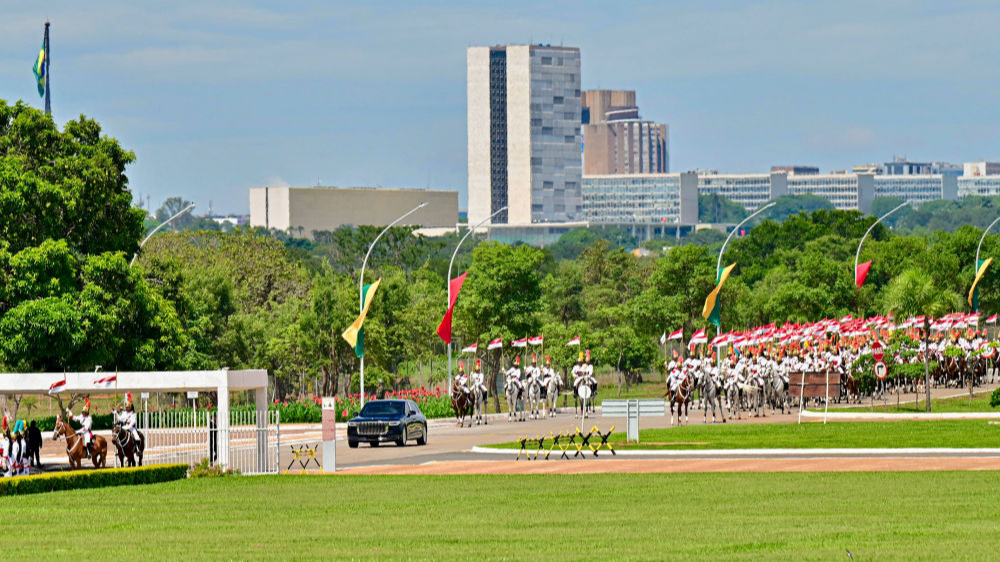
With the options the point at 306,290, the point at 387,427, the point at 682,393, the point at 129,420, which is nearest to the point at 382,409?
the point at 387,427

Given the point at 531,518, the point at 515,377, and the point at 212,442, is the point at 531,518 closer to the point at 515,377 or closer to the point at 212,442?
the point at 212,442

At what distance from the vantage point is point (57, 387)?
36125 mm

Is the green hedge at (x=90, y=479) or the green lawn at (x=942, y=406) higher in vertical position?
the green hedge at (x=90, y=479)

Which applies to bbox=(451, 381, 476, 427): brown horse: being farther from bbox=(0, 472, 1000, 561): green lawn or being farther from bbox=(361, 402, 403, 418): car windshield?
bbox=(0, 472, 1000, 561): green lawn

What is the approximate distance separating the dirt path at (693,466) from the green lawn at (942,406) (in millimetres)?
20298

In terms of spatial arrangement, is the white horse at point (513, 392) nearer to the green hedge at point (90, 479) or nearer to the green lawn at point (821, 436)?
the green lawn at point (821, 436)

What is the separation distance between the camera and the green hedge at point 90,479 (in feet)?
96.6

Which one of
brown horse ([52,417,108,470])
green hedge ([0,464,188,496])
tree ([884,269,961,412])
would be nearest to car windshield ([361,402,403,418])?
brown horse ([52,417,108,470])

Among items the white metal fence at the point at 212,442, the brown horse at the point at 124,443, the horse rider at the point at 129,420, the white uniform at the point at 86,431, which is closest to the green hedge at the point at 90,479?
the white metal fence at the point at 212,442

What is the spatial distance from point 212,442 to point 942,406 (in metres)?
33.2

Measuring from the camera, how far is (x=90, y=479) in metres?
30.9

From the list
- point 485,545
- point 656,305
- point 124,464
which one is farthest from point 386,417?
point 656,305

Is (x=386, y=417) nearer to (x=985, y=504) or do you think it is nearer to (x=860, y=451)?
(x=860, y=451)

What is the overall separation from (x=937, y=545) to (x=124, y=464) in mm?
23092
